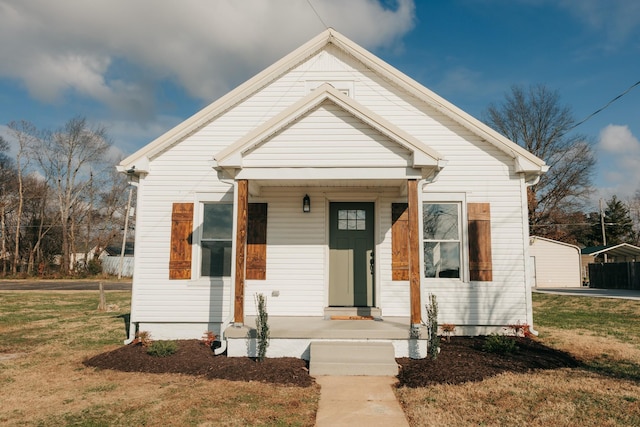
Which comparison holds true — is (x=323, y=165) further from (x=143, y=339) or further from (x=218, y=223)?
(x=143, y=339)

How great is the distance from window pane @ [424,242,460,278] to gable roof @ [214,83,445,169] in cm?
230

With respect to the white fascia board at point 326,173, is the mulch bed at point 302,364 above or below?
below

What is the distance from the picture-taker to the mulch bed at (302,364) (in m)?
5.42

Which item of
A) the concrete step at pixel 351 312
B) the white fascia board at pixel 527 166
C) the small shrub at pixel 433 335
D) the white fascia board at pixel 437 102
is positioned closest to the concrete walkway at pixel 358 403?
the small shrub at pixel 433 335

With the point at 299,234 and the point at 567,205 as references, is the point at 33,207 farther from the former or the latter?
the point at 567,205

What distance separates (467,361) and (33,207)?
44139mm

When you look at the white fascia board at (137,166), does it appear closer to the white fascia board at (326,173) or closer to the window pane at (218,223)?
the window pane at (218,223)

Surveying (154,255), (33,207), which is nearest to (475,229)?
(154,255)

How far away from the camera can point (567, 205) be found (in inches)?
1197

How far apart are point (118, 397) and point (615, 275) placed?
2783 centimetres

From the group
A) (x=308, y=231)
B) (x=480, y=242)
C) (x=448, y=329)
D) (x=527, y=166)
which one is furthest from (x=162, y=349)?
(x=527, y=166)

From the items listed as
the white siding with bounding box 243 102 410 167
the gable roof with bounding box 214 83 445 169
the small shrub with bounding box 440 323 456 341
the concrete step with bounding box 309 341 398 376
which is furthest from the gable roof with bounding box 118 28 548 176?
the concrete step with bounding box 309 341 398 376

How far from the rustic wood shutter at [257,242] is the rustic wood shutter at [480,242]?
404cm

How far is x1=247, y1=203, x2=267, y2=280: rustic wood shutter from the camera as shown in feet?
26.8
